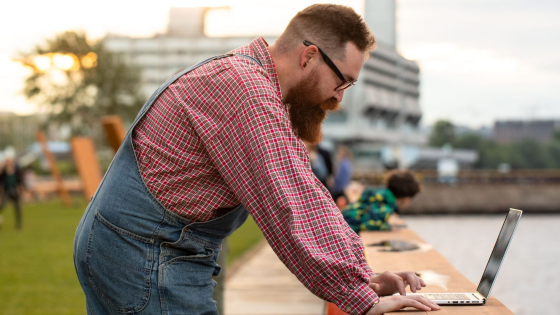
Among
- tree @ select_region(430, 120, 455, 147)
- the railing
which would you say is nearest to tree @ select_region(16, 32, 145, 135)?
the railing

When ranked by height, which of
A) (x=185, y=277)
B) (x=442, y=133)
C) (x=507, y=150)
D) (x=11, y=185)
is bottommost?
(x=442, y=133)

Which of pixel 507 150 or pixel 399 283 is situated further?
pixel 507 150

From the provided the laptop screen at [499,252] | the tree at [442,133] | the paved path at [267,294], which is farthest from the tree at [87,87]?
the tree at [442,133]

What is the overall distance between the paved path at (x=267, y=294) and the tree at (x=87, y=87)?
29.1 m

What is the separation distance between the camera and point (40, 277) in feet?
28.1

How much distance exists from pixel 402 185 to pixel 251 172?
3.55 m

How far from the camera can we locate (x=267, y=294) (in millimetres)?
7152

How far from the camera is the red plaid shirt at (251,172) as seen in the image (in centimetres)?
159

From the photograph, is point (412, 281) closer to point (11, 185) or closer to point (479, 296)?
point (479, 296)

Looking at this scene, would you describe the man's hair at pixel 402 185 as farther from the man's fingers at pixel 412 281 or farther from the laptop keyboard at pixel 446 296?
the man's fingers at pixel 412 281


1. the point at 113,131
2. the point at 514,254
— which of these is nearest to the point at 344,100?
the point at 514,254

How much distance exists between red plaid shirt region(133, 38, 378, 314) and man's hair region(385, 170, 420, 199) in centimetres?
336

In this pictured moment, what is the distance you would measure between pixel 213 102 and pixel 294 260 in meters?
0.46

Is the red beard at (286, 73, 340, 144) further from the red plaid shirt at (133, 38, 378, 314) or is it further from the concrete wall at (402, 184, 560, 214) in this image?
the concrete wall at (402, 184, 560, 214)
